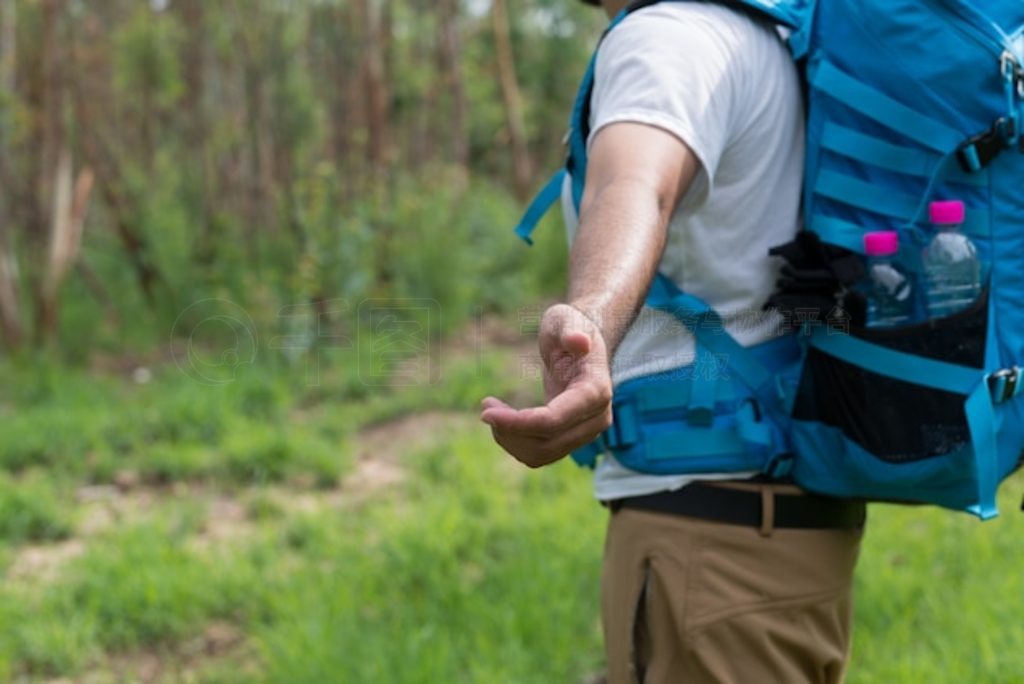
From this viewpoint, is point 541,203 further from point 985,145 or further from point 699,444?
point 985,145

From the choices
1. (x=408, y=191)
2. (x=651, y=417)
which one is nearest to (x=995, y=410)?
(x=651, y=417)

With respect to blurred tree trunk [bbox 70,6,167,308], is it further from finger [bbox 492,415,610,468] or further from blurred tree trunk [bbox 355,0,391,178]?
finger [bbox 492,415,610,468]

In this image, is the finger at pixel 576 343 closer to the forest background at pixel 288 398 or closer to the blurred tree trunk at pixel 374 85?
the forest background at pixel 288 398

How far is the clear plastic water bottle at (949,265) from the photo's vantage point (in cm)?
146

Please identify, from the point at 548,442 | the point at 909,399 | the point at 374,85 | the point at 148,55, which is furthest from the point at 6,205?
the point at 548,442

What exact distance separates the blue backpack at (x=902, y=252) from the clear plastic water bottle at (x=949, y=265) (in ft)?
0.04

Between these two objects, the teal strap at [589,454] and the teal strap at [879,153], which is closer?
the teal strap at [879,153]

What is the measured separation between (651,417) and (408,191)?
6850 millimetres

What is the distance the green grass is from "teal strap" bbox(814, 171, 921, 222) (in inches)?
54.4

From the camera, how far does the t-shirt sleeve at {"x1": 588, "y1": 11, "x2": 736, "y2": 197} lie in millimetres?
1351

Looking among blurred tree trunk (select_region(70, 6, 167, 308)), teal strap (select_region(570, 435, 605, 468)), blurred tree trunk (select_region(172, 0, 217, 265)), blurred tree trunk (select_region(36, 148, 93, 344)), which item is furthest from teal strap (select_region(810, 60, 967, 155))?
blurred tree trunk (select_region(172, 0, 217, 265))

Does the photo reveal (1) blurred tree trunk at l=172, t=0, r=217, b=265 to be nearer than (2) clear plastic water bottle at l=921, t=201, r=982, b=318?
No

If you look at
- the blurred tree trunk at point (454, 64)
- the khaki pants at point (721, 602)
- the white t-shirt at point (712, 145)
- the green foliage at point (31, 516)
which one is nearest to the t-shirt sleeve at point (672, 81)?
the white t-shirt at point (712, 145)

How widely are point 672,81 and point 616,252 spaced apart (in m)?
0.26
